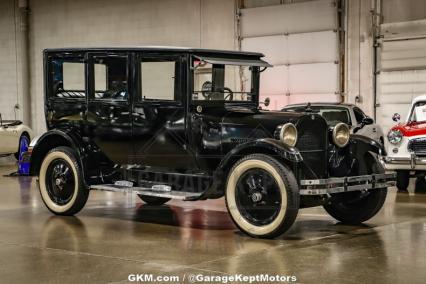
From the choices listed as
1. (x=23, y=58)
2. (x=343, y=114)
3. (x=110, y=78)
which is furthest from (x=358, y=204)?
(x=23, y=58)

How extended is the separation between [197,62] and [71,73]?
1.98 m

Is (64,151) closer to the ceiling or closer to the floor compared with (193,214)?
closer to the ceiling

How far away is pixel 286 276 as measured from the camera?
5211mm

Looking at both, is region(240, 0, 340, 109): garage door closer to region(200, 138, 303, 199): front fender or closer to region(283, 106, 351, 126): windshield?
A: region(283, 106, 351, 126): windshield

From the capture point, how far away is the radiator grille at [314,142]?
23.8 ft

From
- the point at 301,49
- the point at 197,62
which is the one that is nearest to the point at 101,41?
the point at 301,49

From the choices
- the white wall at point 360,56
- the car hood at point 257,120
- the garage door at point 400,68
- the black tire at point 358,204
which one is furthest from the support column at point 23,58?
the black tire at point 358,204

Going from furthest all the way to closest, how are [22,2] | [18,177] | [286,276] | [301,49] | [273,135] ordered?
1. [22,2]
2. [301,49]
3. [18,177]
4. [273,135]
5. [286,276]

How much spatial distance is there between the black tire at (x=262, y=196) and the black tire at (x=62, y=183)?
2.20m

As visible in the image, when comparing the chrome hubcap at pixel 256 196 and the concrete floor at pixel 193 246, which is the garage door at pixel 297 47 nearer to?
the concrete floor at pixel 193 246

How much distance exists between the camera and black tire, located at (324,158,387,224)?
25.2 feet

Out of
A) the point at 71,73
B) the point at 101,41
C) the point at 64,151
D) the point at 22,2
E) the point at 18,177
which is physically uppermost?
the point at 22,2

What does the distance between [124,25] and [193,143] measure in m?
13.7

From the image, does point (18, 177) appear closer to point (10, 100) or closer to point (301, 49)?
point (301, 49)
